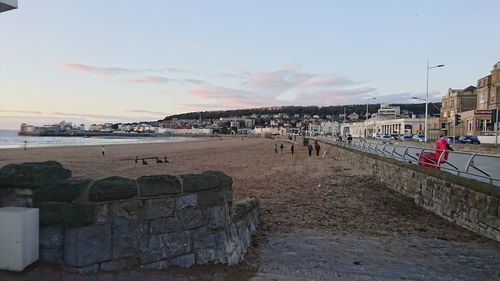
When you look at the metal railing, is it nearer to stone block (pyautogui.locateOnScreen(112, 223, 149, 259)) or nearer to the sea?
stone block (pyautogui.locateOnScreen(112, 223, 149, 259))

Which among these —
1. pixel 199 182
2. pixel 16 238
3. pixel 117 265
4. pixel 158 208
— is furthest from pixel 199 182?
pixel 16 238

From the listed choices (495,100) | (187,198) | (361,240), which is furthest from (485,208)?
(495,100)

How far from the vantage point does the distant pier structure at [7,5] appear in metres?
4.25

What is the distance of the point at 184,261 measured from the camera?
15.5 ft

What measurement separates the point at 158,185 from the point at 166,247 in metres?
0.71

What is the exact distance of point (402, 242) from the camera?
757cm

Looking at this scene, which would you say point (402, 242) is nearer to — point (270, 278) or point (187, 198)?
point (270, 278)

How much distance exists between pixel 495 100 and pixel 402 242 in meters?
72.2

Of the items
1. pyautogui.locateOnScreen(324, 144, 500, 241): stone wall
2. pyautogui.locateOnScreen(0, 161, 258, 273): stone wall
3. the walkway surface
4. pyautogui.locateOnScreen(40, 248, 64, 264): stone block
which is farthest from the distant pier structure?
pyautogui.locateOnScreen(324, 144, 500, 241): stone wall

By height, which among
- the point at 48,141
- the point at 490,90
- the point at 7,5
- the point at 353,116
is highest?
the point at 490,90

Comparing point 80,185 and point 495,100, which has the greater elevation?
point 495,100

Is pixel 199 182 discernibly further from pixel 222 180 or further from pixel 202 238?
pixel 202 238

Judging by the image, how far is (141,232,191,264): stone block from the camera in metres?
4.47

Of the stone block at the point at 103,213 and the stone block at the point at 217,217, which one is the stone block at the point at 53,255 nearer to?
the stone block at the point at 103,213
